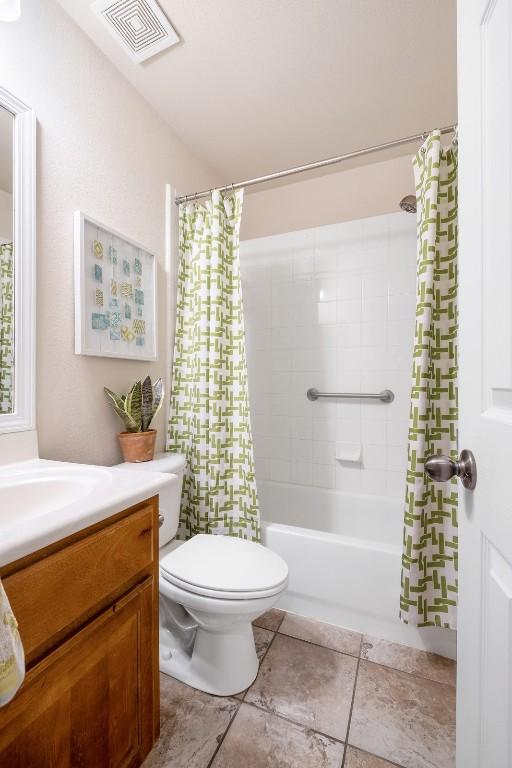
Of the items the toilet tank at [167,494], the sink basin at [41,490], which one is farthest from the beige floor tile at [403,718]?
the sink basin at [41,490]

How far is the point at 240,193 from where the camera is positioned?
5.55 ft

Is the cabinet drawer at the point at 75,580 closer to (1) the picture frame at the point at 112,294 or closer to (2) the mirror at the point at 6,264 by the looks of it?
(2) the mirror at the point at 6,264

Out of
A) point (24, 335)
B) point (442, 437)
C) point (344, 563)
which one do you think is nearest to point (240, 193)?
point (24, 335)

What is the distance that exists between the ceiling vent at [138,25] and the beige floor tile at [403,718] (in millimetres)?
2444

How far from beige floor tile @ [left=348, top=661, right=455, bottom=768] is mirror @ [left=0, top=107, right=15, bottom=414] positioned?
57.4 inches

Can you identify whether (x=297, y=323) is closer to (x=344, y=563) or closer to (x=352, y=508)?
(x=352, y=508)

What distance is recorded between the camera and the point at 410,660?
4.38 ft

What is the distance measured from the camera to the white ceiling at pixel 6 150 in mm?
1068

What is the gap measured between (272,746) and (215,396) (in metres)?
1.19

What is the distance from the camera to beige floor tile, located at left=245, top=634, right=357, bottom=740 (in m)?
1.11

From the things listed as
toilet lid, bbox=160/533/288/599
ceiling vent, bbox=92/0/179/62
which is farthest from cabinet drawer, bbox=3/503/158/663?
ceiling vent, bbox=92/0/179/62

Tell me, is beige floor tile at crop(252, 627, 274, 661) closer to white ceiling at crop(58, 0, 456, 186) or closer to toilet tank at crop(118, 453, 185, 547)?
toilet tank at crop(118, 453, 185, 547)

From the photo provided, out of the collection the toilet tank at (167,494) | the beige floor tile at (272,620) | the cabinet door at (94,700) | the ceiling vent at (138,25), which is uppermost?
the ceiling vent at (138,25)

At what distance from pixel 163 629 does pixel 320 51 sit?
7.77 ft
